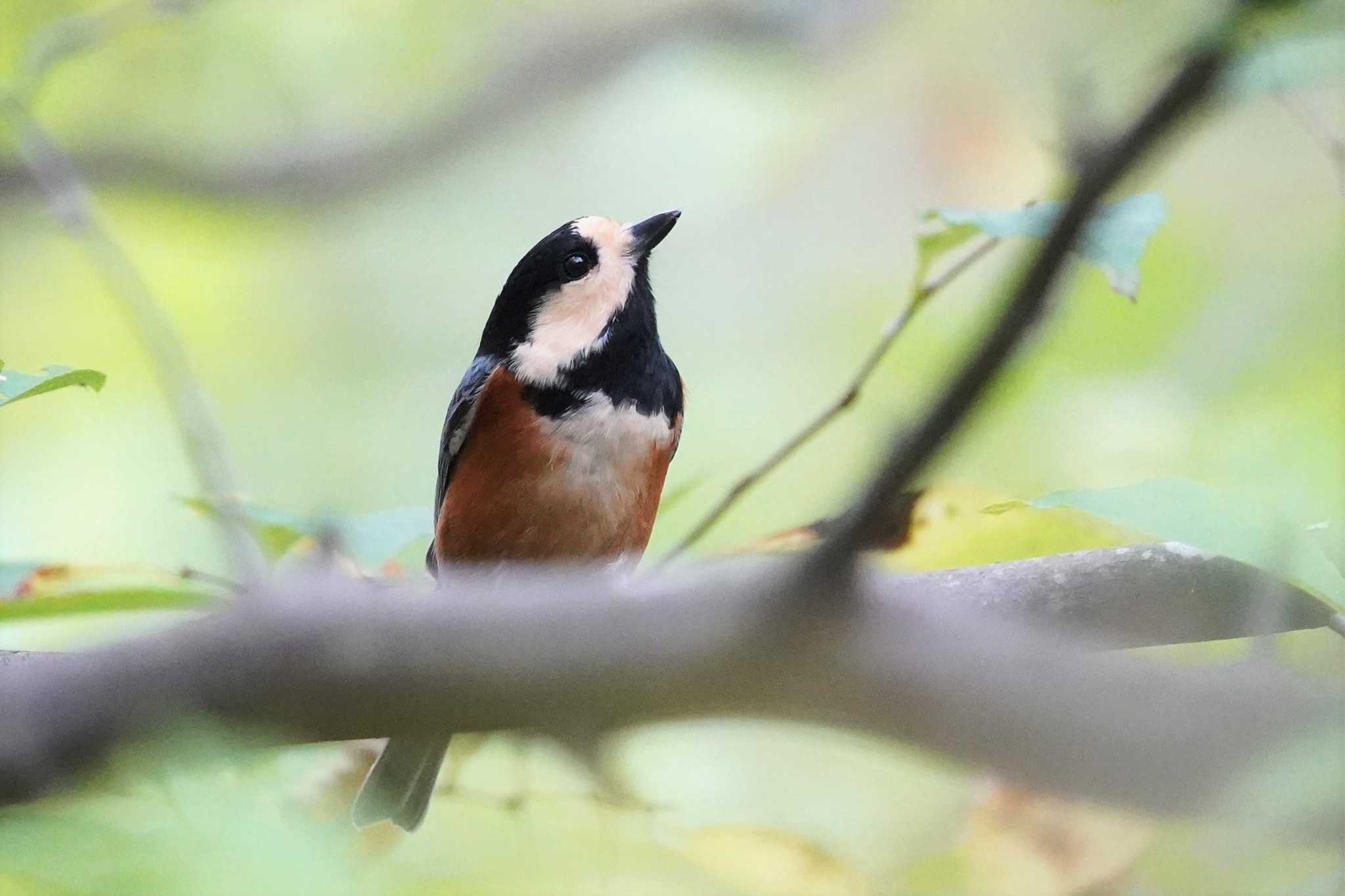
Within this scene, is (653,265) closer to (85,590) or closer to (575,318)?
(575,318)

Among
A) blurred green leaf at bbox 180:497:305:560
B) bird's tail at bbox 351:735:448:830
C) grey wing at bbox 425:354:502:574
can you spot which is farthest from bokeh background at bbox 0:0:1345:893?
blurred green leaf at bbox 180:497:305:560

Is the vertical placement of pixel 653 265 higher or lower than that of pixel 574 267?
lower

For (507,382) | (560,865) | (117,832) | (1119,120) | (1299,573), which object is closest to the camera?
(1119,120)

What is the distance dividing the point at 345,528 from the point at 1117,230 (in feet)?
3.65

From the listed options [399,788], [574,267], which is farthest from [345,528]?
[574,267]

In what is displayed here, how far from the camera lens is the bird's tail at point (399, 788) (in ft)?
8.00

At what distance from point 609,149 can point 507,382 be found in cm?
339

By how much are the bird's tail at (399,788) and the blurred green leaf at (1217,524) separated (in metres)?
1.52

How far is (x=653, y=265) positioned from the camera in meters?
4.35

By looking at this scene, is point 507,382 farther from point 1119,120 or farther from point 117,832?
point 1119,120

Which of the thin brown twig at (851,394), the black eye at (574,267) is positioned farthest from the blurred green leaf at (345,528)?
the black eye at (574,267)

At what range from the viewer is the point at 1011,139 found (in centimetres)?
556

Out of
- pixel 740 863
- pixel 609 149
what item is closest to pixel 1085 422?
pixel 740 863

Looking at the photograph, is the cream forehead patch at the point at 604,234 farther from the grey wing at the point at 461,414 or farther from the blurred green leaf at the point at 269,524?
the blurred green leaf at the point at 269,524
